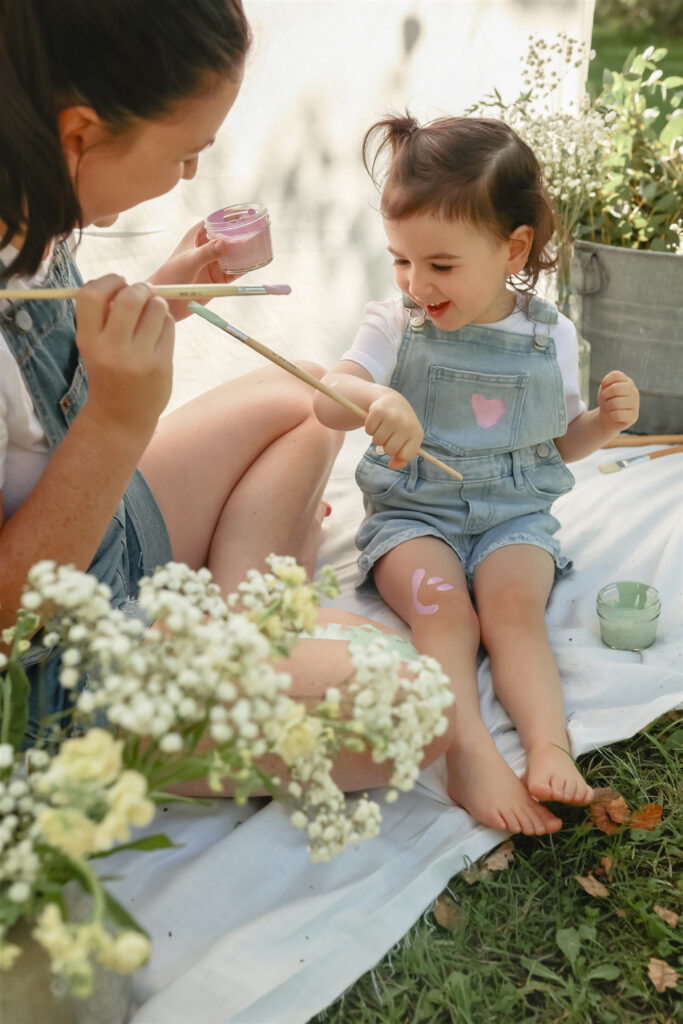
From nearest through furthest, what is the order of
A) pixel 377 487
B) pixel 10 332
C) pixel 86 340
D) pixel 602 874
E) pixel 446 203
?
pixel 86 340
pixel 10 332
pixel 602 874
pixel 446 203
pixel 377 487

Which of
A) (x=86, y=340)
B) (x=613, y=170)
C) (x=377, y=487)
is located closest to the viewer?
(x=86, y=340)

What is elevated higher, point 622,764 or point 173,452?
point 173,452

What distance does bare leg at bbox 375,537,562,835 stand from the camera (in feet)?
4.09

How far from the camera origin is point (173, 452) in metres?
1.47

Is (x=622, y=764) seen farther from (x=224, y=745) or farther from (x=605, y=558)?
(x=224, y=745)

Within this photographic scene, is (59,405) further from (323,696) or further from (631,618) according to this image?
(631,618)

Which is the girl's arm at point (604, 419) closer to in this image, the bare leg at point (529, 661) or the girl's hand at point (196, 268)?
the bare leg at point (529, 661)

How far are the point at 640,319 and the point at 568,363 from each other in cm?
66

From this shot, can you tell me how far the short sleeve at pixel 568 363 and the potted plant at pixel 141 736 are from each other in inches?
37.7

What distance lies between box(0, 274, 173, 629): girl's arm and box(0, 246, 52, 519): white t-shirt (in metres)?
0.07

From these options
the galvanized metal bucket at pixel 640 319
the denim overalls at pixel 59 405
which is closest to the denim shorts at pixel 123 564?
the denim overalls at pixel 59 405

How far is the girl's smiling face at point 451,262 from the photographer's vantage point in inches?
58.2

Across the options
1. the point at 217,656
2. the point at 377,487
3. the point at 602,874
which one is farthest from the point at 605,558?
the point at 217,656

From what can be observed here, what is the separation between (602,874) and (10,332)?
0.90 m
